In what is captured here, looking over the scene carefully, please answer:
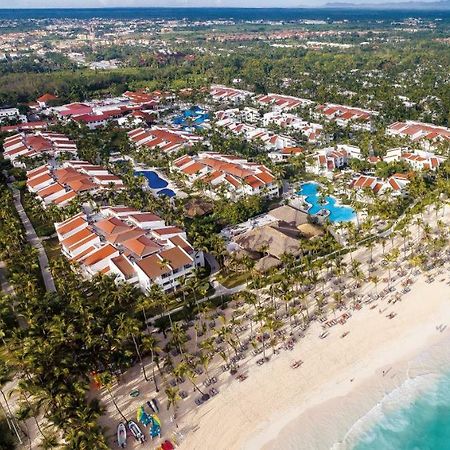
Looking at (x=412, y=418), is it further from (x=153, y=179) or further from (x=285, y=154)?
(x=285, y=154)

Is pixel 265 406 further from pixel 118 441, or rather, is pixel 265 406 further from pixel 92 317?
pixel 92 317

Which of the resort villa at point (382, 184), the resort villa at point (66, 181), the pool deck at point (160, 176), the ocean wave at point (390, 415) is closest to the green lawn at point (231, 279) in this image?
the ocean wave at point (390, 415)

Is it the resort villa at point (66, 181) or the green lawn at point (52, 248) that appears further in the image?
the resort villa at point (66, 181)

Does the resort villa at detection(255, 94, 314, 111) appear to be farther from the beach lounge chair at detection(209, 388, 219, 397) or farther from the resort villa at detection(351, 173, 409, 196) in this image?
the beach lounge chair at detection(209, 388, 219, 397)

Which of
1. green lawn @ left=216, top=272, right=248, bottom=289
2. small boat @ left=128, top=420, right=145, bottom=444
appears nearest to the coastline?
small boat @ left=128, top=420, right=145, bottom=444

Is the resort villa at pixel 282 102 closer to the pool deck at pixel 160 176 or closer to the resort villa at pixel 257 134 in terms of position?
the resort villa at pixel 257 134

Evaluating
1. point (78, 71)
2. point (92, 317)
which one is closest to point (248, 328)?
point (92, 317)
